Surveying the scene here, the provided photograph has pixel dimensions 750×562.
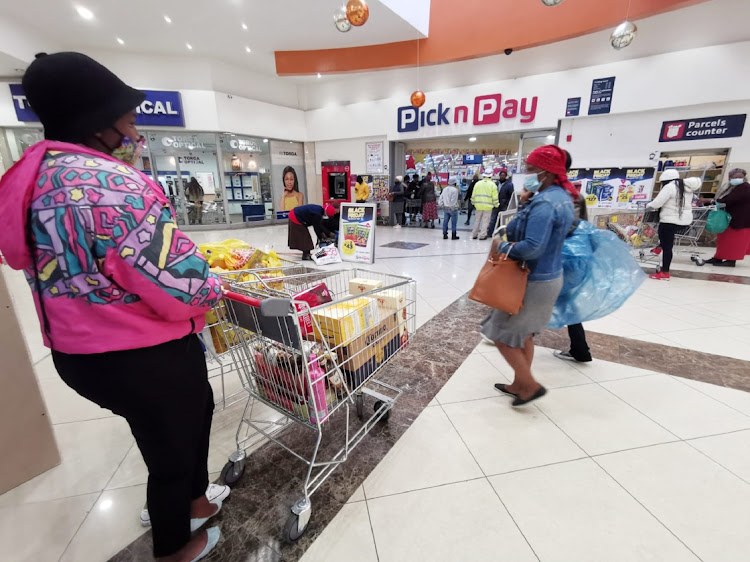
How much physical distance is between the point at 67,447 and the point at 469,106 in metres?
10.5

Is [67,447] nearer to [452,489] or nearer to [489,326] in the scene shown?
[452,489]

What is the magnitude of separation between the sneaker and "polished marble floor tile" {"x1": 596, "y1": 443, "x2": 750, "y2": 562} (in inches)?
75.0

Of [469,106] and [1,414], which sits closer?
[1,414]

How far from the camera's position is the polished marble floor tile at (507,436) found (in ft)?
5.95

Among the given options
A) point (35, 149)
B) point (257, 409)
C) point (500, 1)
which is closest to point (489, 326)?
point (257, 409)

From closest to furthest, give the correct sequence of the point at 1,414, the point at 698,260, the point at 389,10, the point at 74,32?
the point at 1,414 < the point at 698,260 < the point at 389,10 < the point at 74,32

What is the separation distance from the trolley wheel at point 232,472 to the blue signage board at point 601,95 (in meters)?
9.95

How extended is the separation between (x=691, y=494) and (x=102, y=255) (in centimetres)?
254

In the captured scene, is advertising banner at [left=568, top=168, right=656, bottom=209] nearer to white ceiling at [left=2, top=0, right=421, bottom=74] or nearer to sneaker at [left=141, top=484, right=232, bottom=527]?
white ceiling at [left=2, top=0, right=421, bottom=74]

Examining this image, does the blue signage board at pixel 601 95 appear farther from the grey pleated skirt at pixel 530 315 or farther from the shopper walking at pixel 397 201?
the grey pleated skirt at pixel 530 315

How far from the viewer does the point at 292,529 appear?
1.38 m

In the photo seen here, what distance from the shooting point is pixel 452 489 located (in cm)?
163

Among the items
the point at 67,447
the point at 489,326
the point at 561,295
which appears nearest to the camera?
the point at 67,447

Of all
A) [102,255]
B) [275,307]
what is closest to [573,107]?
[275,307]
